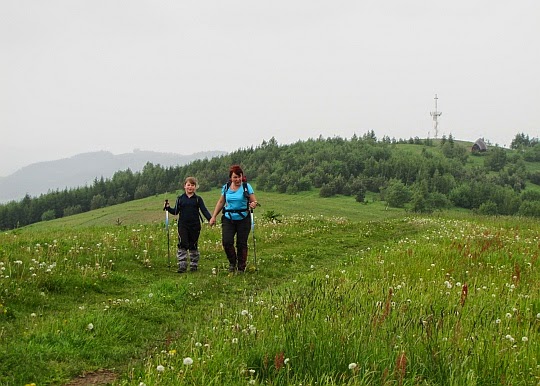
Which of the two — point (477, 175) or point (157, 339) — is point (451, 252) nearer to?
point (157, 339)

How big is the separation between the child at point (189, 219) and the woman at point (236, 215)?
2.31 feet

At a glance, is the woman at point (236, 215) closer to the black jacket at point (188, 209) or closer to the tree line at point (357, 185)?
the black jacket at point (188, 209)

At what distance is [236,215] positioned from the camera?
1338 cm

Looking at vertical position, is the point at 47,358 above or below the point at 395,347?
below

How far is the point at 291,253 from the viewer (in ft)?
56.9

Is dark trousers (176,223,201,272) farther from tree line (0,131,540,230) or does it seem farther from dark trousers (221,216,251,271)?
tree line (0,131,540,230)

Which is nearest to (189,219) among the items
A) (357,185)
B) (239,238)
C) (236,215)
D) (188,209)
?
(188,209)

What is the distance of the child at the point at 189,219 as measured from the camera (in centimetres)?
1369

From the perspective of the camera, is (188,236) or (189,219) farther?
(189,219)

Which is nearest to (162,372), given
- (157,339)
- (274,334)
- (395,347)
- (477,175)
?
(274,334)

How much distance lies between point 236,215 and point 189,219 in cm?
165

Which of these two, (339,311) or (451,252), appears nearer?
(339,311)

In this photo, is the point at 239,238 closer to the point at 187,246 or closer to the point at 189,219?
the point at 187,246

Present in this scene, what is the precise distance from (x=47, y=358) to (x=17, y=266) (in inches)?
211
